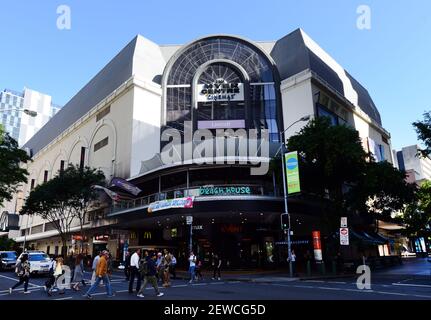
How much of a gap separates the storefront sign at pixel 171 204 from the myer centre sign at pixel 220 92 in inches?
902

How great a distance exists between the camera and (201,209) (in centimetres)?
3209

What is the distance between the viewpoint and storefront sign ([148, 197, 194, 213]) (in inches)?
1246

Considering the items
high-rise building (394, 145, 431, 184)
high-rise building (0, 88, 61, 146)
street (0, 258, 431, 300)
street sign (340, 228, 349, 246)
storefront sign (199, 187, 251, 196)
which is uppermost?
high-rise building (0, 88, 61, 146)

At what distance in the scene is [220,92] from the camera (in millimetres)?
52938

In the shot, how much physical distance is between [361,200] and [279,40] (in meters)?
34.4

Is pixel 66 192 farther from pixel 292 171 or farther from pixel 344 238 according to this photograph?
pixel 344 238

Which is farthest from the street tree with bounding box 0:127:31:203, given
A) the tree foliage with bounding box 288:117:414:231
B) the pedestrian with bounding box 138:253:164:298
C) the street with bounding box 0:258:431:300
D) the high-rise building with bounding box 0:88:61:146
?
the high-rise building with bounding box 0:88:61:146

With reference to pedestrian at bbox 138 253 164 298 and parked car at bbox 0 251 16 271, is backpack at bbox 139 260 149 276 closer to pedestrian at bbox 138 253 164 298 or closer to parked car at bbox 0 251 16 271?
pedestrian at bbox 138 253 164 298

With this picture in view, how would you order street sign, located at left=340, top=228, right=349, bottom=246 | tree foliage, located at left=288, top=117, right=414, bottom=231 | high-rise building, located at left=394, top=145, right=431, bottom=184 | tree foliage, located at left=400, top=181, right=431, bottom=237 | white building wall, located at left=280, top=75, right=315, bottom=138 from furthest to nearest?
high-rise building, located at left=394, top=145, right=431, bottom=184 → tree foliage, located at left=400, top=181, right=431, bottom=237 → white building wall, located at left=280, top=75, right=315, bottom=138 → tree foliage, located at left=288, top=117, right=414, bottom=231 → street sign, located at left=340, top=228, right=349, bottom=246

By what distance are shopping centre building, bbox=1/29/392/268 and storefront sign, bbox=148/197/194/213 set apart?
0.37ft

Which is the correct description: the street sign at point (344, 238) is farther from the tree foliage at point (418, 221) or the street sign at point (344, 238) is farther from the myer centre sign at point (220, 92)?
the tree foliage at point (418, 221)
